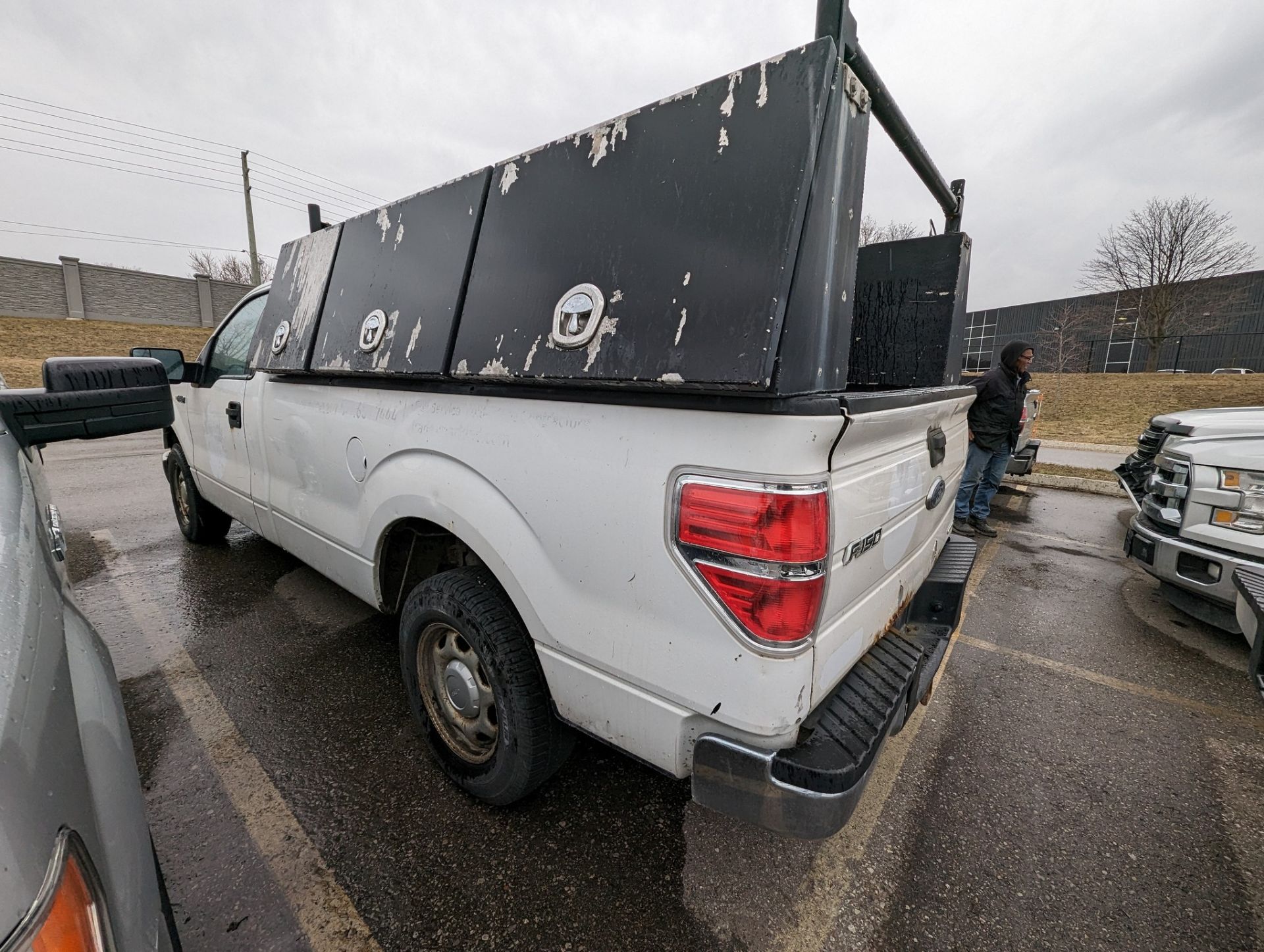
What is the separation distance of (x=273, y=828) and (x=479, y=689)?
839mm

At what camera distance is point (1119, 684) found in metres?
3.06

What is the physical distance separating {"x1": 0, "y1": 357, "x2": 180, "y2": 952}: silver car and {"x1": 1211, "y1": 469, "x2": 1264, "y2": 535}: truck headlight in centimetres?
482

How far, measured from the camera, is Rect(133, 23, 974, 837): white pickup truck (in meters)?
1.29

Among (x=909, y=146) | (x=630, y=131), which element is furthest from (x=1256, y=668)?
(x=630, y=131)

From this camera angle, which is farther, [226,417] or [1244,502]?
[226,417]

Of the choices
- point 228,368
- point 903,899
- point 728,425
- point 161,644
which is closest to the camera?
point 728,425

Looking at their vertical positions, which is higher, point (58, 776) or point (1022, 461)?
point (58, 776)

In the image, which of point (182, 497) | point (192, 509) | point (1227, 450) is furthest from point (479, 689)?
point (1227, 450)

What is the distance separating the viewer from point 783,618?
1287mm

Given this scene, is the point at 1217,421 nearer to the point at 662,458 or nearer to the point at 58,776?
the point at 662,458

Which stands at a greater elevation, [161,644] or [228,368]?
[228,368]

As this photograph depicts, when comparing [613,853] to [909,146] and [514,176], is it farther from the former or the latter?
[909,146]

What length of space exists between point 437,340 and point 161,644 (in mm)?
2673

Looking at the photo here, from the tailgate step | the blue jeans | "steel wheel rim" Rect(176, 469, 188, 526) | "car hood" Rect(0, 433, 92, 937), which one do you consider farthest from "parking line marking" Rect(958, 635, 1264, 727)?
"steel wheel rim" Rect(176, 469, 188, 526)
